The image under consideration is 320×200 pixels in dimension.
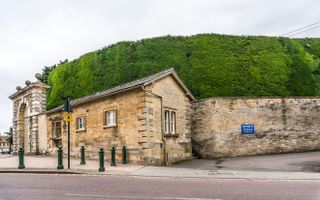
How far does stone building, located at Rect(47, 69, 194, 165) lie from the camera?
52.0ft

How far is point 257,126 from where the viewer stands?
66.1ft

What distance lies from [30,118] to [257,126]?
756 inches

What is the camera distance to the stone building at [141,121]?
15.8 metres

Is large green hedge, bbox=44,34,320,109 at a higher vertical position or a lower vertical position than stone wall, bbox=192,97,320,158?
higher

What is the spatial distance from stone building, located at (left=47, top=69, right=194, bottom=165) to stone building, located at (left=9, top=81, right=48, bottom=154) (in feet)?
16.4

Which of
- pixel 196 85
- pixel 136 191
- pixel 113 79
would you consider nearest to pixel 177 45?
pixel 196 85

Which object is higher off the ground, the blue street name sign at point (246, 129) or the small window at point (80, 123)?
the small window at point (80, 123)

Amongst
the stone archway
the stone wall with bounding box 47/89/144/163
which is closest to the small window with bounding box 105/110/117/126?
the stone wall with bounding box 47/89/144/163

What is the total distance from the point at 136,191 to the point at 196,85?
16411 millimetres

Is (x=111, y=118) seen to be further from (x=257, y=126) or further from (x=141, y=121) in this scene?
(x=257, y=126)

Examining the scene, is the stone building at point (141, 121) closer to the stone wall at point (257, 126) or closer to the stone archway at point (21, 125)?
the stone wall at point (257, 126)

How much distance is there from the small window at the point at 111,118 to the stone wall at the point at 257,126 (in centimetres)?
626

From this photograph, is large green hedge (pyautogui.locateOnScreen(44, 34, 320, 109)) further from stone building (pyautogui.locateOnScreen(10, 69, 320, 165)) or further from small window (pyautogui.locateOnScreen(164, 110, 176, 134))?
small window (pyautogui.locateOnScreen(164, 110, 176, 134))

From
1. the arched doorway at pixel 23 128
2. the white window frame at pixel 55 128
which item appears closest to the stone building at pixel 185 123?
the white window frame at pixel 55 128
